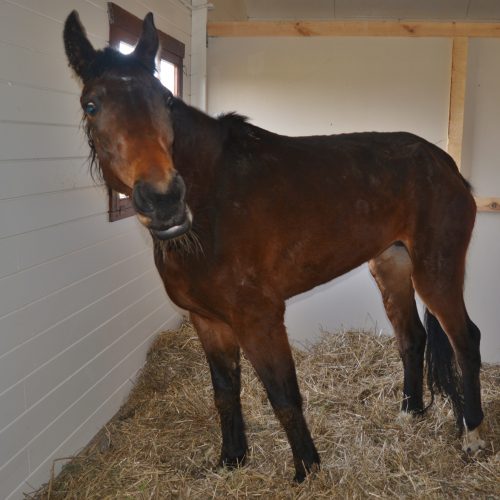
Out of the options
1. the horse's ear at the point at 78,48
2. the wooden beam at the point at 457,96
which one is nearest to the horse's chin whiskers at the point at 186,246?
the horse's ear at the point at 78,48

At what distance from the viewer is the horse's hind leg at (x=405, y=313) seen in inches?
121

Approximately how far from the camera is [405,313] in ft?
10.2

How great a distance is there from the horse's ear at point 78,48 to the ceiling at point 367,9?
11.7ft

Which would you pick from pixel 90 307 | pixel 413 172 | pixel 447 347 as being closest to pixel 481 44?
pixel 413 172

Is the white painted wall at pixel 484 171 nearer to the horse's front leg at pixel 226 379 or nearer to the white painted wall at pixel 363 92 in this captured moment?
the white painted wall at pixel 363 92

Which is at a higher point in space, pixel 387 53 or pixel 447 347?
pixel 387 53

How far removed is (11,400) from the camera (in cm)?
218

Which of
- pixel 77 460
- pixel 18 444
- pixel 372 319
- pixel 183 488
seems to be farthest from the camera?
pixel 372 319

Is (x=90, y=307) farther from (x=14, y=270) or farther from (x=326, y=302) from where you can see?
(x=326, y=302)

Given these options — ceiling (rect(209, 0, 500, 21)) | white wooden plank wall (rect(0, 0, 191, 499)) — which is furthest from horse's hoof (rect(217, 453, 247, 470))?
ceiling (rect(209, 0, 500, 21))

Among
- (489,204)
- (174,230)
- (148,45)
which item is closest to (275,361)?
(174,230)

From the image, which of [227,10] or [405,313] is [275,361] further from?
[227,10]

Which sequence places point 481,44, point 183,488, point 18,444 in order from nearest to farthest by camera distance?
point 18,444 → point 183,488 → point 481,44

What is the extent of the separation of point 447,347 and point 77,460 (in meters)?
1.92
